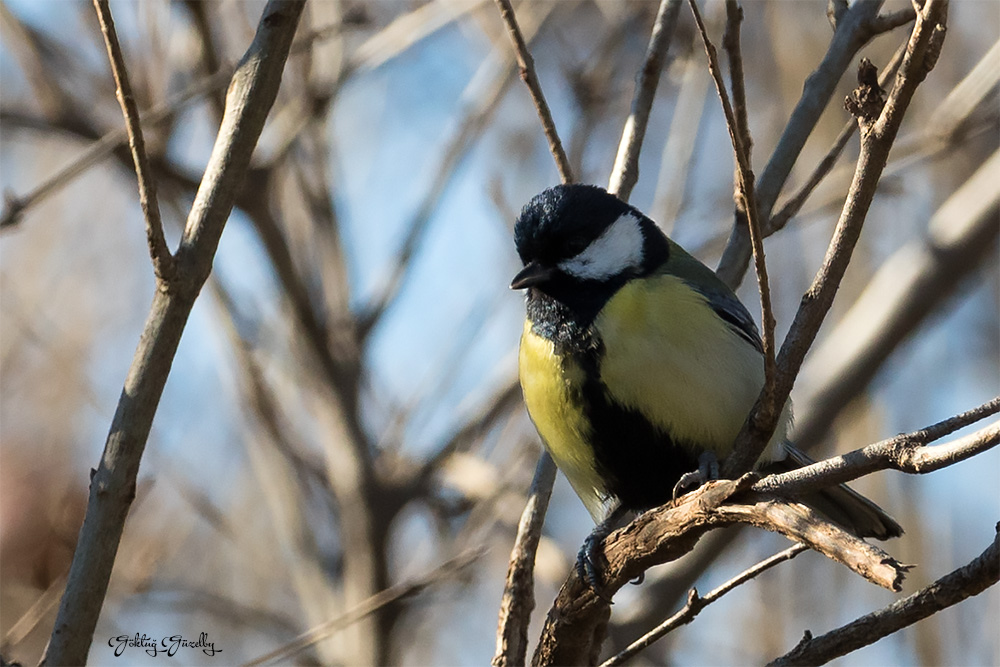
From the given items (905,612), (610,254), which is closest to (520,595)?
(610,254)

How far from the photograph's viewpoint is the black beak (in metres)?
2.51

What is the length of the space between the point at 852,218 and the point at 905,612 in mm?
639

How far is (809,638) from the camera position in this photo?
170cm

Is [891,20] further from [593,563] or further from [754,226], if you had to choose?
[593,563]

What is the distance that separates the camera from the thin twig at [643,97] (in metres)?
2.74

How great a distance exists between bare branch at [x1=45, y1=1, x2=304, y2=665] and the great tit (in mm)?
868

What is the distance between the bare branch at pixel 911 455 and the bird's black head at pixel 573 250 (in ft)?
3.32

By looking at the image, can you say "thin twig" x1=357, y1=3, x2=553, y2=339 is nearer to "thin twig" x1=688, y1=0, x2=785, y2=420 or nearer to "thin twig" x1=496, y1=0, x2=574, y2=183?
"thin twig" x1=496, y1=0, x2=574, y2=183

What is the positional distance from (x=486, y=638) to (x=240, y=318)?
2.29 meters

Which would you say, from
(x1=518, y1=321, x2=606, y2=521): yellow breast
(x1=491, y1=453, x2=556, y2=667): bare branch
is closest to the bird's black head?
(x1=518, y1=321, x2=606, y2=521): yellow breast

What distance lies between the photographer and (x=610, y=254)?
2613 millimetres

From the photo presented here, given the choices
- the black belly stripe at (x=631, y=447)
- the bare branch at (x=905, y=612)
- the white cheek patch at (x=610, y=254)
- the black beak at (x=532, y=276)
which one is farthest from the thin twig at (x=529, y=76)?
the bare branch at (x=905, y=612)

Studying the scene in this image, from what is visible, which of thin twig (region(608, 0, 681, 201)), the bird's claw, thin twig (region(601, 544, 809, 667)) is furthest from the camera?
thin twig (region(608, 0, 681, 201))

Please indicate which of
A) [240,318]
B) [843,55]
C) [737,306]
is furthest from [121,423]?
[240,318]
